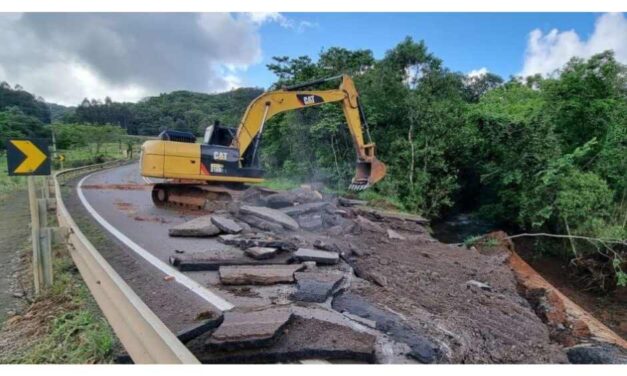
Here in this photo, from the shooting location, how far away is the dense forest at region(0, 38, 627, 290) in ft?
34.1

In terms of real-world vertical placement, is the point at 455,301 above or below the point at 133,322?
below

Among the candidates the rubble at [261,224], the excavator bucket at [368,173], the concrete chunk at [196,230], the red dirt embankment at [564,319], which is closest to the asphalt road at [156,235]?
the concrete chunk at [196,230]

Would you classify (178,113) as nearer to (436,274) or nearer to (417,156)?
(436,274)

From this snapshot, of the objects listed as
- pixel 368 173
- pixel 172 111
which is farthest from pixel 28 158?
pixel 368 173

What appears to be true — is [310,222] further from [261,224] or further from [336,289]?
[336,289]

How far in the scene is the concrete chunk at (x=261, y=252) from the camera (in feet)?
14.2

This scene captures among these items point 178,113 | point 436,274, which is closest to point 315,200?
point 178,113

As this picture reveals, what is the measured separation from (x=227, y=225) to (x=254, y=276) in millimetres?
2133

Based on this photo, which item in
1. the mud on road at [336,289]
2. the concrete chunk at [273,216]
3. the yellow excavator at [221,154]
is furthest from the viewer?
the yellow excavator at [221,154]

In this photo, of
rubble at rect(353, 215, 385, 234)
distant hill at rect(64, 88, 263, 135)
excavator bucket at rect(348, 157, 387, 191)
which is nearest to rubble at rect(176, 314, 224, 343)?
distant hill at rect(64, 88, 263, 135)

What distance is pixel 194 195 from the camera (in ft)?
27.3

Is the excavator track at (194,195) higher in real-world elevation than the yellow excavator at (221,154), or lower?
lower

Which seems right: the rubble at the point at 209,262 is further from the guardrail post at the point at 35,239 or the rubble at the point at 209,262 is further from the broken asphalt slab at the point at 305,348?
the broken asphalt slab at the point at 305,348

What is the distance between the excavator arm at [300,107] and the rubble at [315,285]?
16.1 ft
